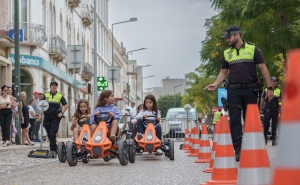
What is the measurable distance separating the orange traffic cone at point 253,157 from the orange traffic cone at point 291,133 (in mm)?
1701

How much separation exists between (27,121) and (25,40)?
12846mm

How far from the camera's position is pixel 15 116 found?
2347cm

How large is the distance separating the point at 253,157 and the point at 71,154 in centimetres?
786

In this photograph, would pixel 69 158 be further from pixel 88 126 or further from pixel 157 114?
pixel 157 114

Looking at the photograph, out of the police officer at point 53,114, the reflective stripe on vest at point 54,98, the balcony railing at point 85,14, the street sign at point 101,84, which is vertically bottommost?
the police officer at point 53,114

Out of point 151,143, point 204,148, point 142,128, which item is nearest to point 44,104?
point 142,128

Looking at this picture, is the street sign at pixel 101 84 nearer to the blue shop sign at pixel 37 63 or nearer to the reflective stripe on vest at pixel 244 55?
the blue shop sign at pixel 37 63

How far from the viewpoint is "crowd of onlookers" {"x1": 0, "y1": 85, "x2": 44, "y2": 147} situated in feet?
65.9

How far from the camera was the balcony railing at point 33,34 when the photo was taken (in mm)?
34688

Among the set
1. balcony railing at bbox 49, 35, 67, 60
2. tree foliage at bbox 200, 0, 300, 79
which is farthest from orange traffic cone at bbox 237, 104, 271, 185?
balcony railing at bbox 49, 35, 67, 60

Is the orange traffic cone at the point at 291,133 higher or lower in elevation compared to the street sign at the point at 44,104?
lower

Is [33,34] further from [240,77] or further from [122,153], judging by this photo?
[240,77]

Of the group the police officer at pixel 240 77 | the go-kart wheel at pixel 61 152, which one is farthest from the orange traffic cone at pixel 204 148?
the go-kart wheel at pixel 61 152

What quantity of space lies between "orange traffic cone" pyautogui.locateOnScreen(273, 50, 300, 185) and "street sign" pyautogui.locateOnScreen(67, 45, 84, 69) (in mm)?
23156
